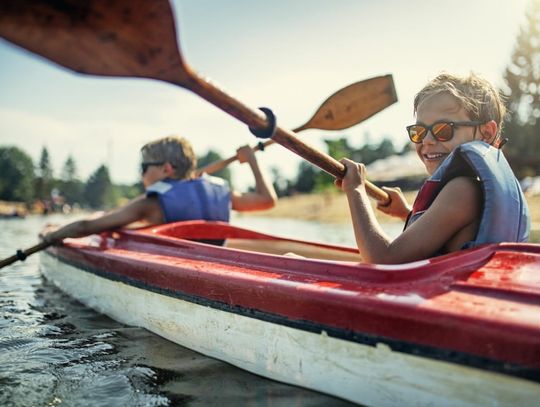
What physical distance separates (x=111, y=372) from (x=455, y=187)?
177cm

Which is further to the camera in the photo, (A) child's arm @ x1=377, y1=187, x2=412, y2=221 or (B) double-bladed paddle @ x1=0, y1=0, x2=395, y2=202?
(A) child's arm @ x1=377, y1=187, x2=412, y2=221

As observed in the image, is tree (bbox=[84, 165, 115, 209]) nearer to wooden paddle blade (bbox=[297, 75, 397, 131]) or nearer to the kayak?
wooden paddle blade (bbox=[297, 75, 397, 131])

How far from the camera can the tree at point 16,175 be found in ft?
201

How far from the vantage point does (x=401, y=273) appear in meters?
1.85

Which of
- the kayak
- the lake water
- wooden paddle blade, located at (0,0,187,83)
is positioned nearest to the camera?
the kayak

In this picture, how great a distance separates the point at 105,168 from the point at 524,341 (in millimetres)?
84194

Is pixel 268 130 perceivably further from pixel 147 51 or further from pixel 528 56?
pixel 528 56

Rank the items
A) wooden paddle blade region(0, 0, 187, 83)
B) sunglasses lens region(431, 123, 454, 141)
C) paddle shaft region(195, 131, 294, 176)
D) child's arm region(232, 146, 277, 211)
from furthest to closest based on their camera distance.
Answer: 1. paddle shaft region(195, 131, 294, 176)
2. child's arm region(232, 146, 277, 211)
3. sunglasses lens region(431, 123, 454, 141)
4. wooden paddle blade region(0, 0, 187, 83)

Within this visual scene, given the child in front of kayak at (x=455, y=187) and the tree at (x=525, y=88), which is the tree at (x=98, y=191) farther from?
the child in front of kayak at (x=455, y=187)

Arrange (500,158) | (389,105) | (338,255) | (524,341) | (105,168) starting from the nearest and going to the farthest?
(524,341)
(500,158)
(338,255)
(389,105)
(105,168)

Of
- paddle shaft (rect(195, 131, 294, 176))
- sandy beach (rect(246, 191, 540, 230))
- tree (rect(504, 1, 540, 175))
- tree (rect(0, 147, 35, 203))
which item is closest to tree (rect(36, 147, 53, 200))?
tree (rect(0, 147, 35, 203))

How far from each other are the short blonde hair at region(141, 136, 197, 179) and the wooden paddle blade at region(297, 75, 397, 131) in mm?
1204

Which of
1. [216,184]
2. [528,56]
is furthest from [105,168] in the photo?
[216,184]

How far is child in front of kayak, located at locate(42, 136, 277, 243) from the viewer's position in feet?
12.3
